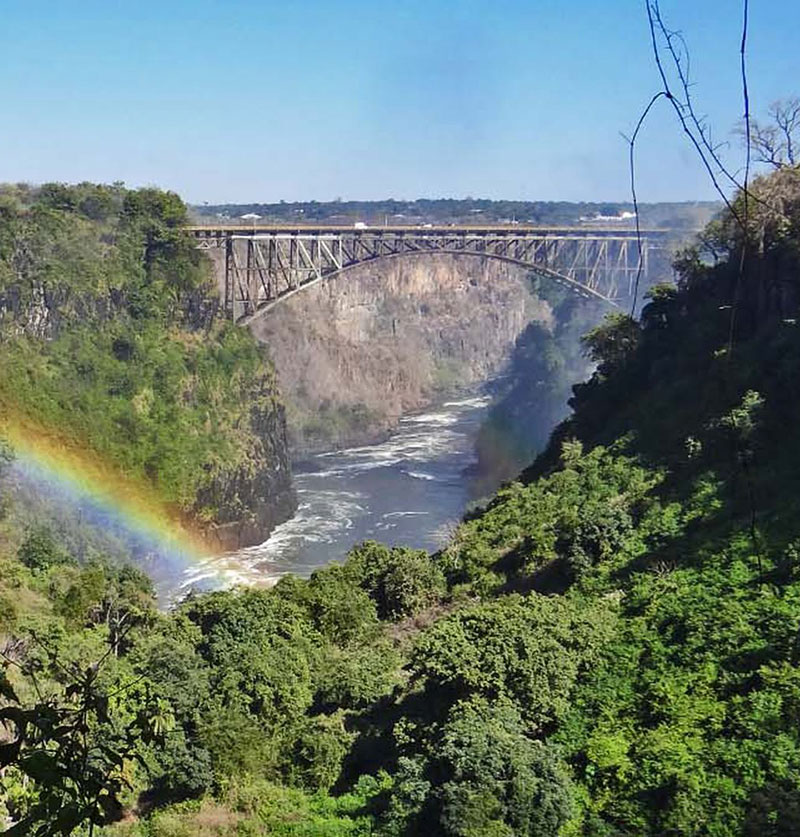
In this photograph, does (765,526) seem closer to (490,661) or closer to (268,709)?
(490,661)

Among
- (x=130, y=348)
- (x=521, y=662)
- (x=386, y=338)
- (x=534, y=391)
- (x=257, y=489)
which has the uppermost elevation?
(x=130, y=348)

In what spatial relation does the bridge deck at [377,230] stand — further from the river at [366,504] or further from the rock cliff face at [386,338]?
the river at [366,504]

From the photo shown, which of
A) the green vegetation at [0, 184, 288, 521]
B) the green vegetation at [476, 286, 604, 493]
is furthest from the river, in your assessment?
the green vegetation at [0, 184, 288, 521]

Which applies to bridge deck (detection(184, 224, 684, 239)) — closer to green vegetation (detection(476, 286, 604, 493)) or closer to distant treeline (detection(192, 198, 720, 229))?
green vegetation (detection(476, 286, 604, 493))

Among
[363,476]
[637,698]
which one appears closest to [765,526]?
[637,698]

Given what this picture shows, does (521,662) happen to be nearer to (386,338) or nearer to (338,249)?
(338,249)

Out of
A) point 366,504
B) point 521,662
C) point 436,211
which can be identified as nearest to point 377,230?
point 366,504
